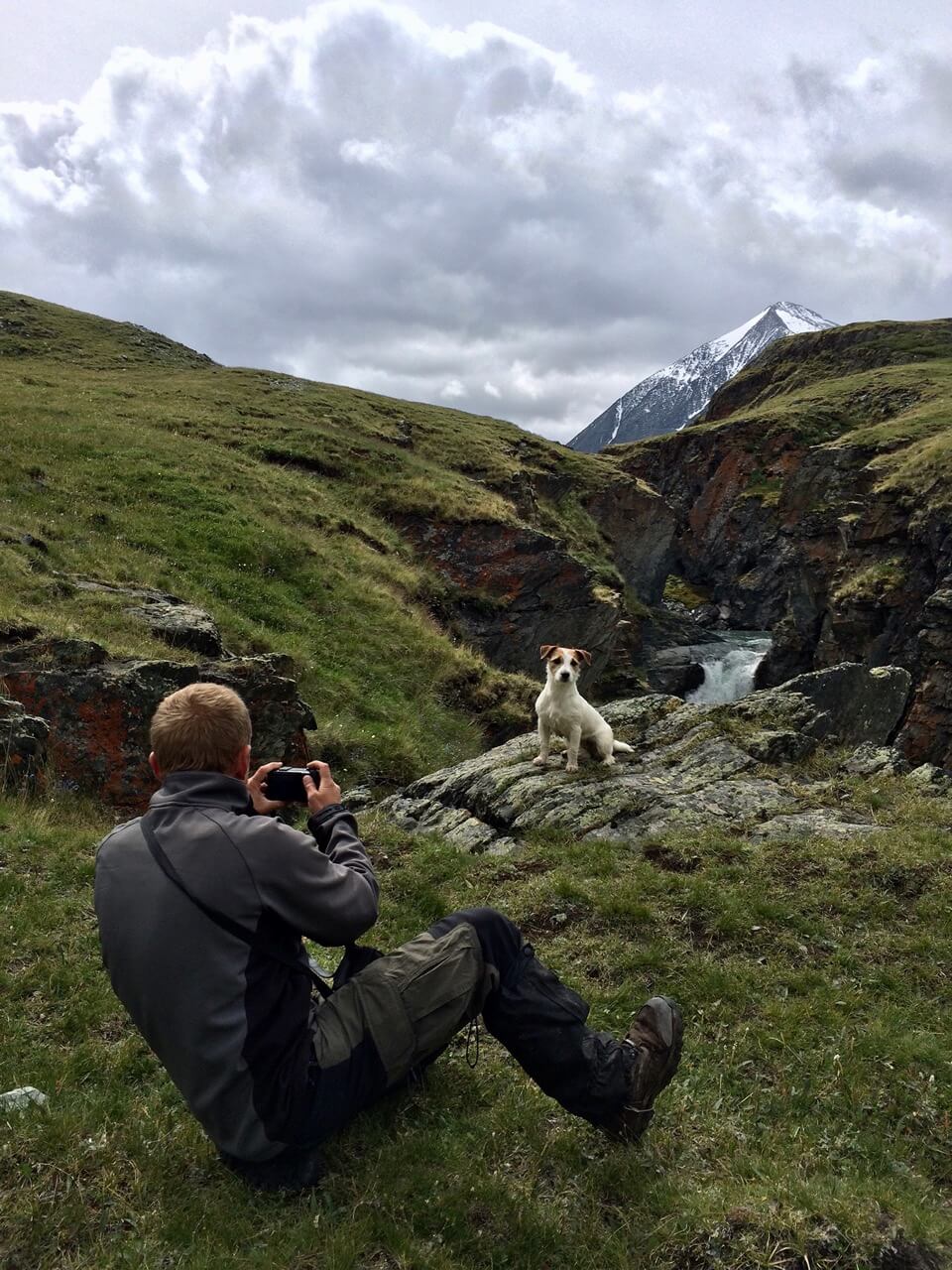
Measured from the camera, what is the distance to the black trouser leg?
14.3 ft

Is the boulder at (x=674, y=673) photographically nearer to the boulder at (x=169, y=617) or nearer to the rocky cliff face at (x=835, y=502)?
the rocky cliff face at (x=835, y=502)

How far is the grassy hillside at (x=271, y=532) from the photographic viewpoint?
17125 millimetres

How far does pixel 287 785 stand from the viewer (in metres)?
4.70

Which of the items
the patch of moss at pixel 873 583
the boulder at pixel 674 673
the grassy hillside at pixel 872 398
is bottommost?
the boulder at pixel 674 673

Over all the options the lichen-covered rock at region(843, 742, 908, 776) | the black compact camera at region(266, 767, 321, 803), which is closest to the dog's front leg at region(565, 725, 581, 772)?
the lichen-covered rock at region(843, 742, 908, 776)

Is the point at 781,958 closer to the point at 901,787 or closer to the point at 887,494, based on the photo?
the point at 901,787

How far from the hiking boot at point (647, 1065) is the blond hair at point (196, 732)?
123 inches

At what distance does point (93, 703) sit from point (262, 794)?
748cm

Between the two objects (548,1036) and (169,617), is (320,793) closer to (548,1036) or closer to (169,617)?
(548,1036)

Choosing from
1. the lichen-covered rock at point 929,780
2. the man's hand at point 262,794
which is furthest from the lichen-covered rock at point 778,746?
the man's hand at point 262,794

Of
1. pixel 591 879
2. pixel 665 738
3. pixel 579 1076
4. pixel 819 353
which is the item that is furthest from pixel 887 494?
pixel 819 353

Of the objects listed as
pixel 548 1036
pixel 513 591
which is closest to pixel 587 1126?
pixel 548 1036

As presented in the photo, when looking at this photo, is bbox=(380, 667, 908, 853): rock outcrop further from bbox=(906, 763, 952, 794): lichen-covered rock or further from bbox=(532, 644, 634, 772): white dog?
bbox=(906, 763, 952, 794): lichen-covered rock

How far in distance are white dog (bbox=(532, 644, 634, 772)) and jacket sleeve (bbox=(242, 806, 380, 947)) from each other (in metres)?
7.77
